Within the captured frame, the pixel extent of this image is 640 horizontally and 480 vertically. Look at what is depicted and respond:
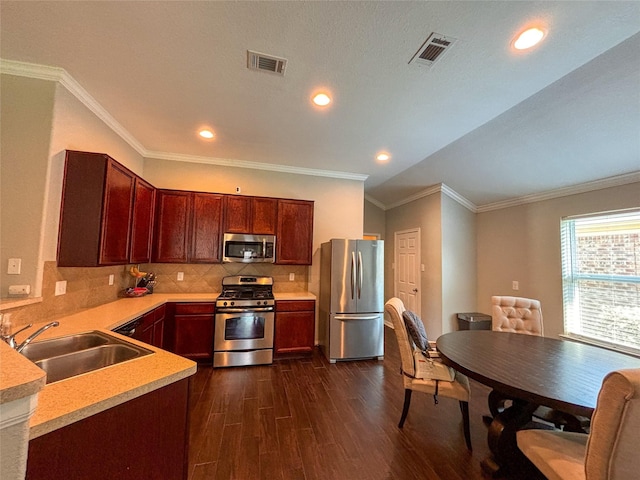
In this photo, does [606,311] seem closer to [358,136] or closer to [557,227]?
[557,227]

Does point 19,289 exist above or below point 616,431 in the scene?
above

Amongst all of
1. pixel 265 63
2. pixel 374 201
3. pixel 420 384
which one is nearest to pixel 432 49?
pixel 265 63

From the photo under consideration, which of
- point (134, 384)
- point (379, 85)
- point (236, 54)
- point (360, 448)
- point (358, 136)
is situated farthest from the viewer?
point (358, 136)

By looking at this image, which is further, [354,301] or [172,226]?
[354,301]

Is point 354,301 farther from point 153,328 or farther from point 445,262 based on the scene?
point 153,328

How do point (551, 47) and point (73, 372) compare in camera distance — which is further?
point (551, 47)

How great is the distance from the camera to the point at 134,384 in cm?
108

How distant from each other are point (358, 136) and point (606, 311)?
363cm

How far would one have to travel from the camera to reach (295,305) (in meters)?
3.65

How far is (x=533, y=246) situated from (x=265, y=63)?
171 inches

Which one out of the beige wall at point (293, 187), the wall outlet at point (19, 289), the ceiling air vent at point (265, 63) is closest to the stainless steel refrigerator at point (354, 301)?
the beige wall at point (293, 187)

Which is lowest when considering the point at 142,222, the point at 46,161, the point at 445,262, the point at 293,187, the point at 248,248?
the point at 445,262

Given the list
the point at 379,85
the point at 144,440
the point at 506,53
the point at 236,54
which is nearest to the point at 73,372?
the point at 144,440

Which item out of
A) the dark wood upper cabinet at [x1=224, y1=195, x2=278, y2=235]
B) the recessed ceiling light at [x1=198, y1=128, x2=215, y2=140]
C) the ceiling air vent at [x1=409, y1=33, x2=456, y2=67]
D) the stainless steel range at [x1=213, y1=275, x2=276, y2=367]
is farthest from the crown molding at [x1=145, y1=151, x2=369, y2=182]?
the ceiling air vent at [x1=409, y1=33, x2=456, y2=67]
